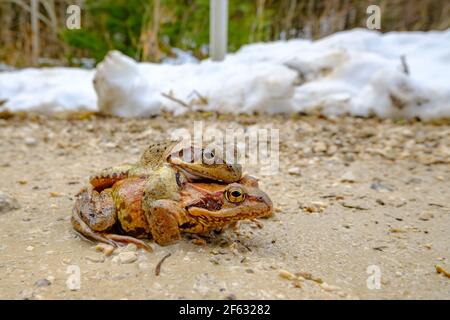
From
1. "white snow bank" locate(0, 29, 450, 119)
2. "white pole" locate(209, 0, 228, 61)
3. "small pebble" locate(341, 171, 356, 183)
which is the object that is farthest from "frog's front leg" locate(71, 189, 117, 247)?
"white pole" locate(209, 0, 228, 61)

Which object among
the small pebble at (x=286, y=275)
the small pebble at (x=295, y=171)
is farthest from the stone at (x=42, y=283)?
the small pebble at (x=295, y=171)

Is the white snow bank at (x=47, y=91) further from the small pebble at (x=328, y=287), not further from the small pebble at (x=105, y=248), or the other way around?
the small pebble at (x=328, y=287)

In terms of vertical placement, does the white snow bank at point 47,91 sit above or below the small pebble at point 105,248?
above

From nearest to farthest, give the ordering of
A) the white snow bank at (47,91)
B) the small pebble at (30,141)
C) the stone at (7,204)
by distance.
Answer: the stone at (7,204)
the small pebble at (30,141)
the white snow bank at (47,91)

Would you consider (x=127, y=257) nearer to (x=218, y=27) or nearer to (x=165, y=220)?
(x=165, y=220)

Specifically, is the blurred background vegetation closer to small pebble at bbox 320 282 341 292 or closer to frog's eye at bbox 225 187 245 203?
frog's eye at bbox 225 187 245 203

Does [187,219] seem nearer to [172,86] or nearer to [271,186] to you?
[271,186]
